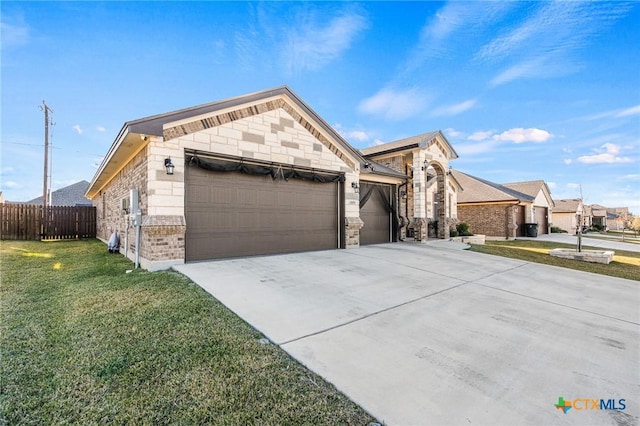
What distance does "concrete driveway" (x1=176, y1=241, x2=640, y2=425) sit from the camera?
2.15 m

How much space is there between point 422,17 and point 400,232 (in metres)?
8.83

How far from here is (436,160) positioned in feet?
45.8

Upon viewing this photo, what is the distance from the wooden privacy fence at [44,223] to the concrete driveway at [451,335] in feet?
50.1

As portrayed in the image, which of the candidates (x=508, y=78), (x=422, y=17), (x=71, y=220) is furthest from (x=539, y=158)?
(x=71, y=220)

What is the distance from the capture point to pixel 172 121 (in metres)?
6.65

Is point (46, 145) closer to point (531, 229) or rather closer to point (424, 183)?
point (424, 183)

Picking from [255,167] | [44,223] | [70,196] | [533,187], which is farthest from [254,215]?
[70,196]

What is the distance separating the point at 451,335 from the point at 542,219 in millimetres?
29240

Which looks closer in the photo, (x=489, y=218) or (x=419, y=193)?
(x=419, y=193)

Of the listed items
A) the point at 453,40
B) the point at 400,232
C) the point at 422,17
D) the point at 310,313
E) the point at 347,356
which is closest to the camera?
the point at 347,356

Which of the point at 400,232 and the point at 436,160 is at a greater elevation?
the point at 436,160

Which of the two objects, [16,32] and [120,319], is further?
[16,32]

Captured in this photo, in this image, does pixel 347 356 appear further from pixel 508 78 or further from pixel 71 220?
pixel 71 220

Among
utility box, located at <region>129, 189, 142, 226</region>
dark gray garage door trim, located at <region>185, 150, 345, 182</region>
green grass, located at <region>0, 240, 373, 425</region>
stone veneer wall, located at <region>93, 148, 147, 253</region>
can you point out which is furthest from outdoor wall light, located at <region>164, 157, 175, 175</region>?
green grass, located at <region>0, 240, 373, 425</region>
